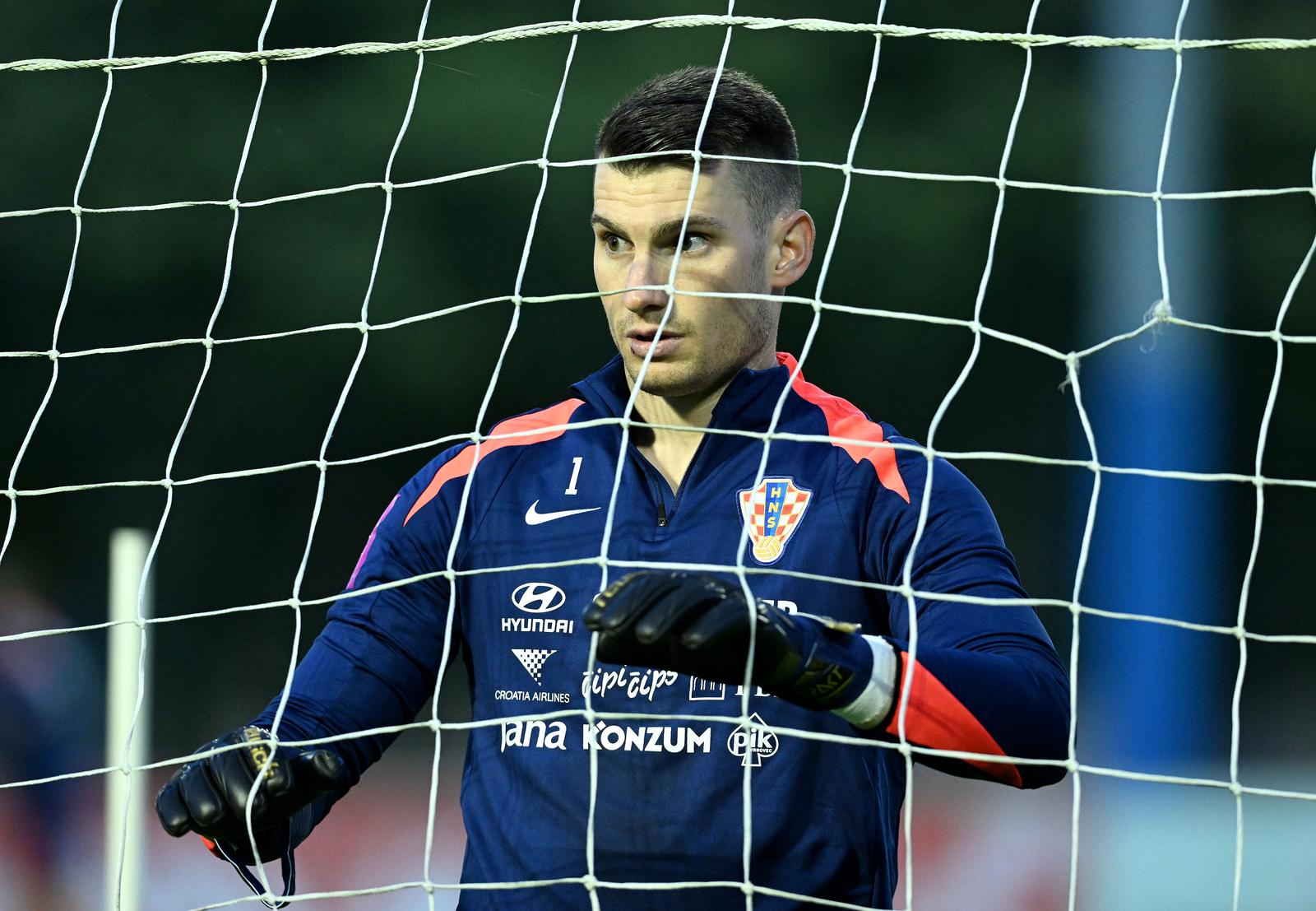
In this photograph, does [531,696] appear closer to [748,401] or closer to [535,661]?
[535,661]

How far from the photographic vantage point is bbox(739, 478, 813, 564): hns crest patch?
2.44m

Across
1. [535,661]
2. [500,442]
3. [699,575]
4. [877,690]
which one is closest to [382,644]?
[535,661]

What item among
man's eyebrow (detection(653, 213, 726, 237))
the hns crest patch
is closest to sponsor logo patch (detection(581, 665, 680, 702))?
the hns crest patch

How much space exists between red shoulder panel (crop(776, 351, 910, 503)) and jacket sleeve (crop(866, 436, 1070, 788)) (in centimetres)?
1

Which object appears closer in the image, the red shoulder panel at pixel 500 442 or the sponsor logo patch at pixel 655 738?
the sponsor logo patch at pixel 655 738

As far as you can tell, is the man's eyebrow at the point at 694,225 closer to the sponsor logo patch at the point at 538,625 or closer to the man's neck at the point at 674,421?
the man's neck at the point at 674,421

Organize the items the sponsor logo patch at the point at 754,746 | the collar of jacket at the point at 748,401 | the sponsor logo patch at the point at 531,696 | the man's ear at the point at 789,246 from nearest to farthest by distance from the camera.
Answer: the sponsor logo patch at the point at 754,746
the sponsor logo patch at the point at 531,696
the collar of jacket at the point at 748,401
the man's ear at the point at 789,246

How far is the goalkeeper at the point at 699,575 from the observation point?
7.27 feet

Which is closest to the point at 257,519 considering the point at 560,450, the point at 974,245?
the point at 974,245

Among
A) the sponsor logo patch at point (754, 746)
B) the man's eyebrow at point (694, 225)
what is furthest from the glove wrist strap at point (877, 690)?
the man's eyebrow at point (694, 225)

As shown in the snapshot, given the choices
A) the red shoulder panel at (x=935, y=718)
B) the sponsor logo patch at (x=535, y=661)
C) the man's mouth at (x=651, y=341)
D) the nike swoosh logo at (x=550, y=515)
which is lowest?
the red shoulder panel at (x=935, y=718)

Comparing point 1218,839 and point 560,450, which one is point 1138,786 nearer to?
point 1218,839

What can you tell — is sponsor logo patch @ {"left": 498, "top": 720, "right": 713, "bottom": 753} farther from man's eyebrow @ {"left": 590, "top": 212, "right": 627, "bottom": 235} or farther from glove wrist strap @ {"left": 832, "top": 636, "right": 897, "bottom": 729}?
man's eyebrow @ {"left": 590, "top": 212, "right": 627, "bottom": 235}

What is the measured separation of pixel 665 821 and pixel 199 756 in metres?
0.61
